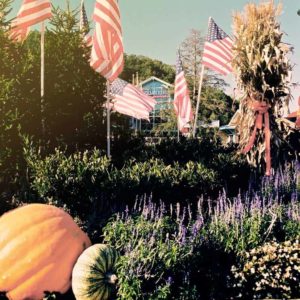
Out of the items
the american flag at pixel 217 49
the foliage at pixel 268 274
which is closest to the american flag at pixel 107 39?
the foliage at pixel 268 274

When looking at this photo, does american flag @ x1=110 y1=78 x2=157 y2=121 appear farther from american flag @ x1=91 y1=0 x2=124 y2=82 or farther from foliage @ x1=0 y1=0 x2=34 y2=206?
american flag @ x1=91 y1=0 x2=124 y2=82

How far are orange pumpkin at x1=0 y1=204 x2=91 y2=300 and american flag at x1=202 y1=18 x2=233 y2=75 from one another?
9197 millimetres

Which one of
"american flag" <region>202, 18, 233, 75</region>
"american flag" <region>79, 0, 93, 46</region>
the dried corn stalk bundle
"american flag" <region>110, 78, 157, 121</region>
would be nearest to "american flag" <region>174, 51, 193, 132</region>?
"american flag" <region>110, 78, 157, 121</region>

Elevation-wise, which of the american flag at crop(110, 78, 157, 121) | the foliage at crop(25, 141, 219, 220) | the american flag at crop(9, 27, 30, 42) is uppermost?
the american flag at crop(9, 27, 30, 42)

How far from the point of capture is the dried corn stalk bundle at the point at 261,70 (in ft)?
32.7

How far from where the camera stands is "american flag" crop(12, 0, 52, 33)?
9141 mm

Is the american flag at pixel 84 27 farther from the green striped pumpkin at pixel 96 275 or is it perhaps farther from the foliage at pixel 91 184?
the green striped pumpkin at pixel 96 275

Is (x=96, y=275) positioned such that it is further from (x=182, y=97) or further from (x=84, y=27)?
(x=182, y=97)

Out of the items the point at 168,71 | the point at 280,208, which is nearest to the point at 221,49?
the point at 280,208

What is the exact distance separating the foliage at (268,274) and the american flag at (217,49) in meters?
8.94

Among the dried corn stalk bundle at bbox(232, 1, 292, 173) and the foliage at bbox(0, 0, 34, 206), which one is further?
the dried corn stalk bundle at bbox(232, 1, 292, 173)

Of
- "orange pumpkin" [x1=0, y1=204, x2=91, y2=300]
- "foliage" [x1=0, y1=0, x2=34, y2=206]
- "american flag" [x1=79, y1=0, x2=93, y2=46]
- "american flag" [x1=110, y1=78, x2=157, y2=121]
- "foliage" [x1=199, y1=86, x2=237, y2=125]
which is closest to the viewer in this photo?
"orange pumpkin" [x1=0, y1=204, x2=91, y2=300]

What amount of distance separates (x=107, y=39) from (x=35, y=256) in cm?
492

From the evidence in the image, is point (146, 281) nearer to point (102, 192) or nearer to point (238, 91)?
point (102, 192)
